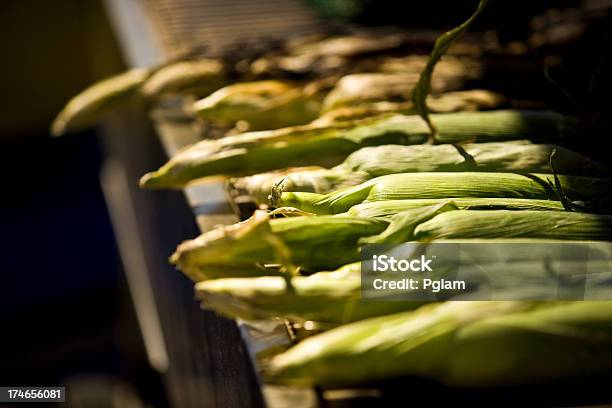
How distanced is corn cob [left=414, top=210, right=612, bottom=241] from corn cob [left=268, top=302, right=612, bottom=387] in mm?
128

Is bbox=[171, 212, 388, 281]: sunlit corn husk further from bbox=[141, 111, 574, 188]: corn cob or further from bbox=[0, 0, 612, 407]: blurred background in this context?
bbox=[141, 111, 574, 188]: corn cob

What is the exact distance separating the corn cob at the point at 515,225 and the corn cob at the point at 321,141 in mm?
302

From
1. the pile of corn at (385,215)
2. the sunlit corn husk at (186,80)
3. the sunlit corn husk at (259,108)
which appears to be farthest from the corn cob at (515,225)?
the sunlit corn husk at (186,80)

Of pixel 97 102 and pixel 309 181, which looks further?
pixel 97 102

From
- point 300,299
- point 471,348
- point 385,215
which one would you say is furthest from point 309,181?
point 471,348

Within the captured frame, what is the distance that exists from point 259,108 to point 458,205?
24.0 inches

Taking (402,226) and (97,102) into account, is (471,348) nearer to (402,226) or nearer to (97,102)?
(402,226)

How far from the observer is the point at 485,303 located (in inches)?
28.2

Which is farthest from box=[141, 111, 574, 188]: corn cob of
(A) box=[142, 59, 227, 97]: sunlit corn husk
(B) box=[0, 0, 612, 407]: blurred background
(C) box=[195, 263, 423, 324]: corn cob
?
(A) box=[142, 59, 227, 97]: sunlit corn husk

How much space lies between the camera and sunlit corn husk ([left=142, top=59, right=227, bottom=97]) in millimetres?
1666

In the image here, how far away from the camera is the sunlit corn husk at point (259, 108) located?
1384mm

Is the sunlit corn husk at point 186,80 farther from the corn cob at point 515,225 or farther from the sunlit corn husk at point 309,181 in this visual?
the corn cob at point 515,225

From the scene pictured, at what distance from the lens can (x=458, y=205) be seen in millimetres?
879

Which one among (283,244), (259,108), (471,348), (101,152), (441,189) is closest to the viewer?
(471,348)
